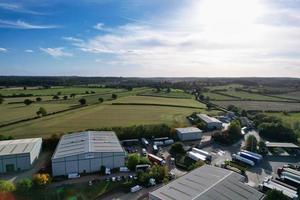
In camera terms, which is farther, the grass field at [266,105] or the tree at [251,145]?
the grass field at [266,105]

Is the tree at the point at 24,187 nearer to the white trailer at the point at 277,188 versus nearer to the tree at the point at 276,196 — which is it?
the tree at the point at 276,196

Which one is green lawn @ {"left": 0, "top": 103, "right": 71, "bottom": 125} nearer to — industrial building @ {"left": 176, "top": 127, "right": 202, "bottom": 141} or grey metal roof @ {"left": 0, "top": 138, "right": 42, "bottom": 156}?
grey metal roof @ {"left": 0, "top": 138, "right": 42, "bottom": 156}

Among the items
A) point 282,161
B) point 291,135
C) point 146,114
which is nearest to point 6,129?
point 146,114

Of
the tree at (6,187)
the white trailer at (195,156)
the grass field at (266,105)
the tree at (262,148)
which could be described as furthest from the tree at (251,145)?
the tree at (6,187)

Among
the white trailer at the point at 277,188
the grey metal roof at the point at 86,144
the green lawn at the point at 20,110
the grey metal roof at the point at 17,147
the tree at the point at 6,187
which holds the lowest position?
the white trailer at the point at 277,188

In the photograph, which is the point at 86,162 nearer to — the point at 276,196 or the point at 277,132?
the point at 276,196

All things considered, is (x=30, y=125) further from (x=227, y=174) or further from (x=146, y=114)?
(x=227, y=174)
